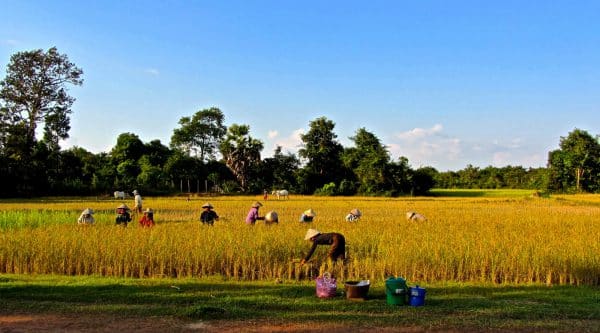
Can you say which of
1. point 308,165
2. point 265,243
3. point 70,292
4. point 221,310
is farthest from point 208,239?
point 308,165

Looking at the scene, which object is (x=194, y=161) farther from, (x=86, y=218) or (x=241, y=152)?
(x=86, y=218)

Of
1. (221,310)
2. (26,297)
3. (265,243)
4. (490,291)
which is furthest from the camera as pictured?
(265,243)

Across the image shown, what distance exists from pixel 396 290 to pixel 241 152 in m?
44.6

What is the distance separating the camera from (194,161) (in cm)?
5031

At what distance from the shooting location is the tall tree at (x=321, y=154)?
53.2 metres

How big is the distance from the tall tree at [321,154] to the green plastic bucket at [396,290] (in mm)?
45747

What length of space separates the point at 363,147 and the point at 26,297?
156 feet

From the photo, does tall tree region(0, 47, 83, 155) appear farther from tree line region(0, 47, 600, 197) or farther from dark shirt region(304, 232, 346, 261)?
dark shirt region(304, 232, 346, 261)

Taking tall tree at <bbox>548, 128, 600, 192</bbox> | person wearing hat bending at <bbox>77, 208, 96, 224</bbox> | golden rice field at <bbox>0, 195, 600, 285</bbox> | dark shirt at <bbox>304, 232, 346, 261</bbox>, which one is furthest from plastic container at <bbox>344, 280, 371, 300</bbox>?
tall tree at <bbox>548, 128, 600, 192</bbox>

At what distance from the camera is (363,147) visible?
5356 cm

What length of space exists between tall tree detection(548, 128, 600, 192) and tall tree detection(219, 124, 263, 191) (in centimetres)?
Answer: 3250

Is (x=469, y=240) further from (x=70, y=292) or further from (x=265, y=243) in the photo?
(x=70, y=292)

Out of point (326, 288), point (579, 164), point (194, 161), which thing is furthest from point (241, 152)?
point (326, 288)

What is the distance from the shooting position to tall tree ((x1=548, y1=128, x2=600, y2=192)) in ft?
175
